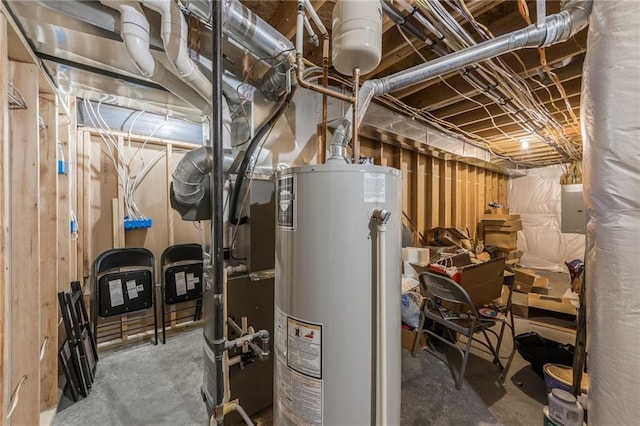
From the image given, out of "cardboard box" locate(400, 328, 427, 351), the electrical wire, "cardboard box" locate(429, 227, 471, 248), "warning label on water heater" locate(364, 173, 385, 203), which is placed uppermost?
the electrical wire

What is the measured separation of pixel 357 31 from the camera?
41.3 inches

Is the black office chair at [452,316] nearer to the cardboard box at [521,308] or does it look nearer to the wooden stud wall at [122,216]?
the cardboard box at [521,308]

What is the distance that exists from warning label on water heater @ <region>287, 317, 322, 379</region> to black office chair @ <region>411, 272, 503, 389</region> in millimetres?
1338

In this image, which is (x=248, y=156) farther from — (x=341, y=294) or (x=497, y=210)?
(x=497, y=210)

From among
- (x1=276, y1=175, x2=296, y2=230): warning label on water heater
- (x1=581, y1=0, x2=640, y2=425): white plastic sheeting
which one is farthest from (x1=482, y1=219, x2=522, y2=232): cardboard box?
(x1=276, y1=175, x2=296, y2=230): warning label on water heater

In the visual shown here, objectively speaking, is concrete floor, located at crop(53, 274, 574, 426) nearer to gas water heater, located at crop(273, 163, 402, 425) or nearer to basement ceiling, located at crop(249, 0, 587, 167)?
gas water heater, located at crop(273, 163, 402, 425)

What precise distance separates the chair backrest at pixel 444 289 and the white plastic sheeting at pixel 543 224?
5177 mm

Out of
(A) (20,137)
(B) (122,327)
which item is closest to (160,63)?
(A) (20,137)

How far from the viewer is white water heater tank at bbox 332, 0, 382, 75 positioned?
105 centimetres

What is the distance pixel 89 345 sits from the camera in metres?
2.15

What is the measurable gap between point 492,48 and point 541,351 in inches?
87.4

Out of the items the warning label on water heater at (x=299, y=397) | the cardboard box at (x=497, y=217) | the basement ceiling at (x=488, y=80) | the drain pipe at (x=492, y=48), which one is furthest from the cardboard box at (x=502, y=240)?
the warning label on water heater at (x=299, y=397)

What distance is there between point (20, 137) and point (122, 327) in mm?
1940

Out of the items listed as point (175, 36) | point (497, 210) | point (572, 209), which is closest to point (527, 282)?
point (572, 209)
